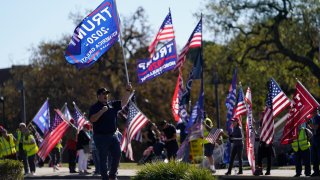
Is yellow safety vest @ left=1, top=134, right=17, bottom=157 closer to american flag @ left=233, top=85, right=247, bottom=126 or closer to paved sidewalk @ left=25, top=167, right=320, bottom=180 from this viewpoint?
paved sidewalk @ left=25, top=167, right=320, bottom=180

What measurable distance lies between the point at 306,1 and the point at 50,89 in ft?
64.9

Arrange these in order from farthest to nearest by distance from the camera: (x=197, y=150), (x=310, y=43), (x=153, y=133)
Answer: (x=310, y=43) → (x=153, y=133) → (x=197, y=150)

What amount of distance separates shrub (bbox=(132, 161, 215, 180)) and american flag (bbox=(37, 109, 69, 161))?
14282 millimetres

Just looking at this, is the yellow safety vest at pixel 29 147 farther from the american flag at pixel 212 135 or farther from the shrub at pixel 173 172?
the shrub at pixel 173 172

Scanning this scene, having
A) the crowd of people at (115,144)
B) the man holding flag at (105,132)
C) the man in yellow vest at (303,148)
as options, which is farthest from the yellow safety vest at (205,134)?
the man holding flag at (105,132)

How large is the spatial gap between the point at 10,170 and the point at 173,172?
7.51 meters

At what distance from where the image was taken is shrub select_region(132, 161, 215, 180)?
463 inches

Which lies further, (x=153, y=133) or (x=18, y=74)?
(x=18, y=74)

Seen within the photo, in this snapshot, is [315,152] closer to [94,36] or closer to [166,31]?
[166,31]

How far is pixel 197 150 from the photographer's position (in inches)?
1001

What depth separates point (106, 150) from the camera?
14391mm

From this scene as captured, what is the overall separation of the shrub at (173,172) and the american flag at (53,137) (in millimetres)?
14282

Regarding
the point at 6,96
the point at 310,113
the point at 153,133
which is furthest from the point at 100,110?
the point at 6,96

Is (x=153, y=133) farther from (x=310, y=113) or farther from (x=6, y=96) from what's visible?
(x=6, y=96)
